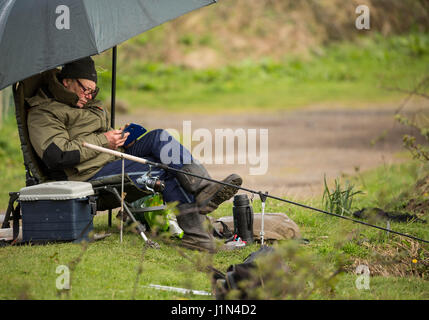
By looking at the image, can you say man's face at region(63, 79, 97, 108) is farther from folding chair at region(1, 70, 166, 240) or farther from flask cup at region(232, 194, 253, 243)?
flask cup at region(232, 194, 253, 243)

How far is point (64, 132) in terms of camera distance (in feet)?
16.1

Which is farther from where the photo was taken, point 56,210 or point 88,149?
point 88,149

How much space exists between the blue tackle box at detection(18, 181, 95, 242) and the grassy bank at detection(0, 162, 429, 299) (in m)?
0.11

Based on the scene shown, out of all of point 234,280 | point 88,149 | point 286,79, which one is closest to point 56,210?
point 88,149

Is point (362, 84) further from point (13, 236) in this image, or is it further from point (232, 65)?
point (13, 236)

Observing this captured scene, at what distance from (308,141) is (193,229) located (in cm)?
769

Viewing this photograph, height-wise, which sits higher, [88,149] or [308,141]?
[308,141]

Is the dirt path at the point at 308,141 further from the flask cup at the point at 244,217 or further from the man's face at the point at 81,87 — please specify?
the man's face at the point at 81,87

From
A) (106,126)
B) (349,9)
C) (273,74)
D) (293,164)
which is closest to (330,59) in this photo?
(273,74)

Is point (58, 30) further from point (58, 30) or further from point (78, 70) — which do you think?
point (78, 70)

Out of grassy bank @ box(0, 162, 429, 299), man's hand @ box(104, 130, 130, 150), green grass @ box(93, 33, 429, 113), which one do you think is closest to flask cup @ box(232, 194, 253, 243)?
grassy bank @ box(0, 162, 429, 299)

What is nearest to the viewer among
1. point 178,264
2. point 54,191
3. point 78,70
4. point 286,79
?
point 178,264

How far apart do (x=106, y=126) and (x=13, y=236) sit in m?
1.07

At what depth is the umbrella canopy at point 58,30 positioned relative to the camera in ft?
14.9
